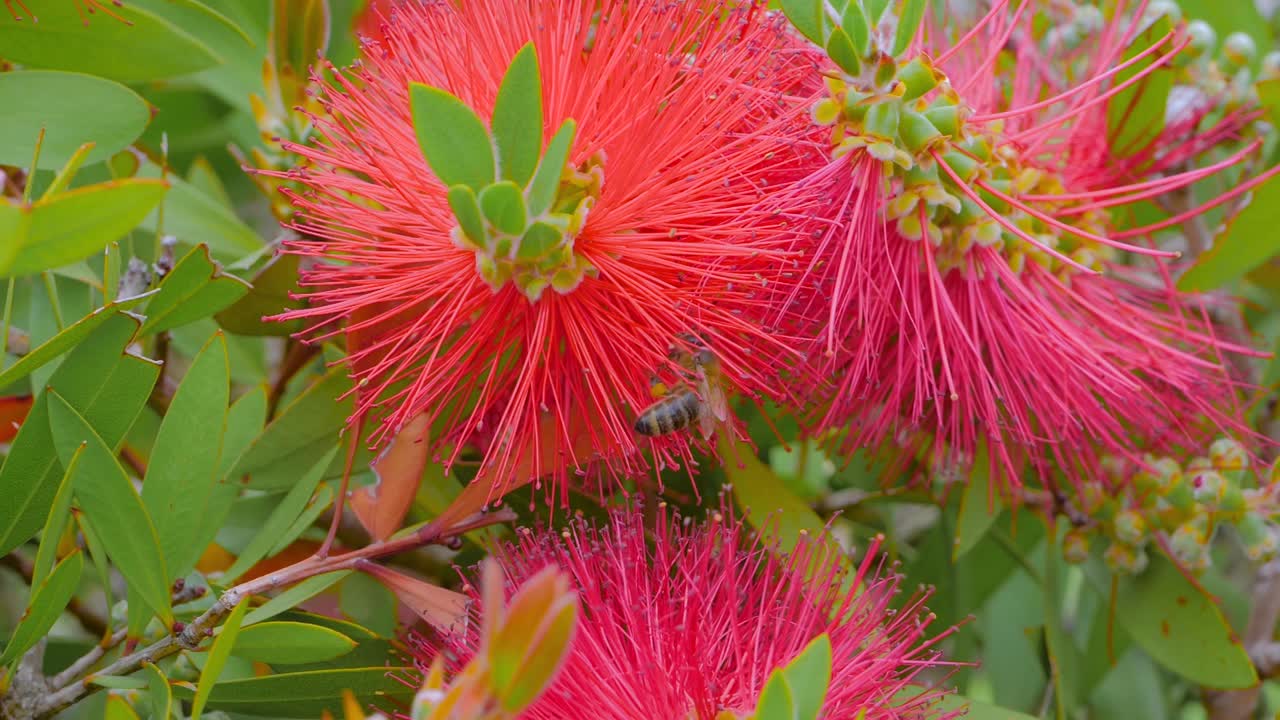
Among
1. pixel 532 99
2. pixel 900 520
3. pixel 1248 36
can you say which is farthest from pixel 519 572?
pixel 1248 36

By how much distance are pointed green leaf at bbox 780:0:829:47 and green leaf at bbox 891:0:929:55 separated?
0.07 meters

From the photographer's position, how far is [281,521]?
1.05 meters

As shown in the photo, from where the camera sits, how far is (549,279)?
3.30ft

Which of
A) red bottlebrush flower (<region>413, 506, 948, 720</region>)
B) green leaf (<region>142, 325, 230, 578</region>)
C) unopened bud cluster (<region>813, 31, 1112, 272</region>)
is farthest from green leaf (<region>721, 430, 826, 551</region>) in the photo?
green leaf (<region>142, 325, 230, 578</region>)

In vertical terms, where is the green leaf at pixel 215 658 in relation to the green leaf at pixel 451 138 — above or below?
below

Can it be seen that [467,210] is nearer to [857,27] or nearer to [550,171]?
[550,171]

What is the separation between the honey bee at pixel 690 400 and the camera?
3.28ft

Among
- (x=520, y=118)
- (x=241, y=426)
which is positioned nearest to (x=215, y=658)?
(x=241, y=426)

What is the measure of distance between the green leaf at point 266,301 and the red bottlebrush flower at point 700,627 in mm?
365

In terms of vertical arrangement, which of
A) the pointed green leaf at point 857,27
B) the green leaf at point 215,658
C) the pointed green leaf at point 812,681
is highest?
the pointed green leaf at point 857,27

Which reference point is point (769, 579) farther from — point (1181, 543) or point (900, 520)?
point (900, 520)

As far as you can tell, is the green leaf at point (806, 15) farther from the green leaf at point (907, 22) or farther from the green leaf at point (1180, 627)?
the green leaf at point (1180, 627)

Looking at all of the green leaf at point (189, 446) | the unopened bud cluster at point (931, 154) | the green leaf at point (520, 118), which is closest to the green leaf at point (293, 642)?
the green leaf at point (189, 446)

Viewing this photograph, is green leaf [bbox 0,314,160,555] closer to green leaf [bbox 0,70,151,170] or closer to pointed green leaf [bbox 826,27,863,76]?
green leaf [bbox 0,70,151,170]
